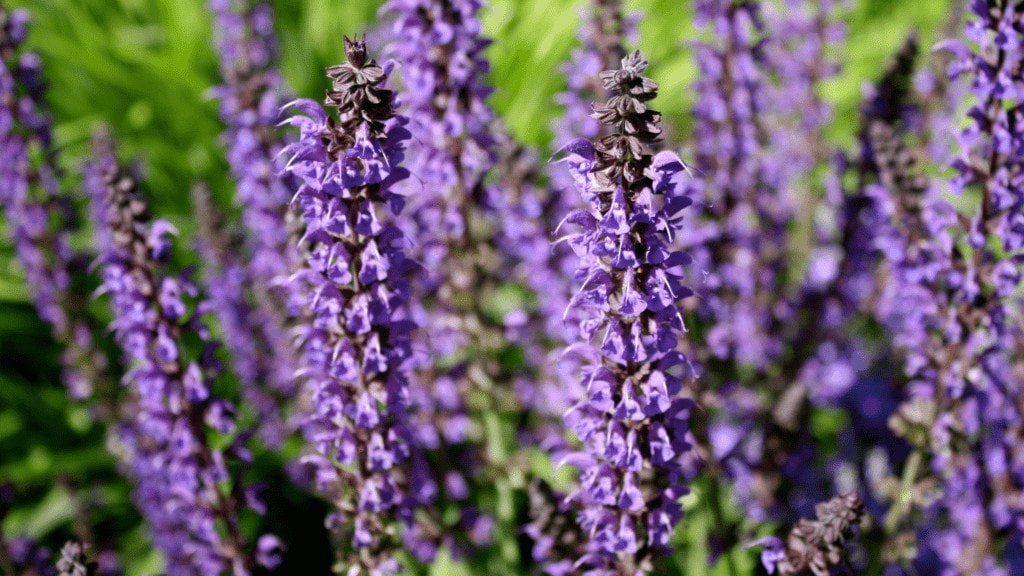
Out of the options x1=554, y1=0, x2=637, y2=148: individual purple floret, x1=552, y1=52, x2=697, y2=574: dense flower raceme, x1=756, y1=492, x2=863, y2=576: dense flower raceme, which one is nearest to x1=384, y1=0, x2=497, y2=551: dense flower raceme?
x1=554, y1=0, x2=637, y2=148: individual purple floret

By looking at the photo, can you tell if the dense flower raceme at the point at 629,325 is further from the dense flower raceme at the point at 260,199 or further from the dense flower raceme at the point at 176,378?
the dense flower raceme at the point at 176,378

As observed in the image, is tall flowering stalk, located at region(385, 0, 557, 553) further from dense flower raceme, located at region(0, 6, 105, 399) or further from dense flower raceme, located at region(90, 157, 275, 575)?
dense flower raceme, located at region(0, 6, 105, 399)

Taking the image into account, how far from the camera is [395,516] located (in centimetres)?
397

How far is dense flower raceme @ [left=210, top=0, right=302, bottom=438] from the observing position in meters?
5.09

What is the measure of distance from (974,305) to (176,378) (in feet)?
12.0

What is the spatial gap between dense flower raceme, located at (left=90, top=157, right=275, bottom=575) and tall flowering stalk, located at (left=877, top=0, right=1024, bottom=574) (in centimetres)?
325

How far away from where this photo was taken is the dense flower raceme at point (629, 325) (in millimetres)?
2785

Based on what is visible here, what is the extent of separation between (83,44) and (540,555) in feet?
25.5

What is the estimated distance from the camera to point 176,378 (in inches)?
158

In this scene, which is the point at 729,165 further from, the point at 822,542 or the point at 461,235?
the point at 822,542

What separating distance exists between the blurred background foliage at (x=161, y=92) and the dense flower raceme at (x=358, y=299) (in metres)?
3.21

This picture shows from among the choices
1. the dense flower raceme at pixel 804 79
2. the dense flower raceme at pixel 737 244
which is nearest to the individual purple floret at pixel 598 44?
the dense flower raceme at pixel 737 244

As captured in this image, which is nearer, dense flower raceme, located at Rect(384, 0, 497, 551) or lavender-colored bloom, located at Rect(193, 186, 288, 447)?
dense flower raceme, located at Rect(384, 0, 497, 551)

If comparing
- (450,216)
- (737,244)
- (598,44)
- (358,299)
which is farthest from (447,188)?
(737,244)
